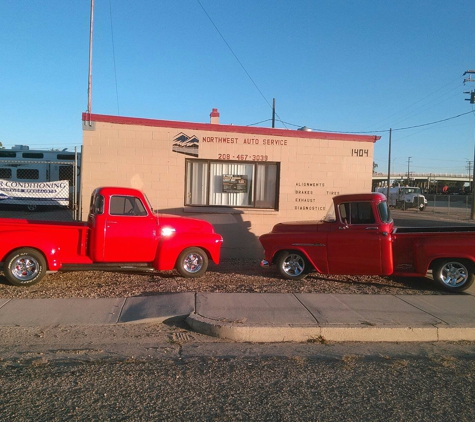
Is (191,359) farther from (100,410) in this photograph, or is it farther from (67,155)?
(67,155)

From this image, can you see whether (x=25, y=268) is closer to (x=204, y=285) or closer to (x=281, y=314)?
(x=204, y=285)

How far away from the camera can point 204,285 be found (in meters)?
8.69

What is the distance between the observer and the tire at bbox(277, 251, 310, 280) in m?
9.23

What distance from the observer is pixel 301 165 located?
1249 cm

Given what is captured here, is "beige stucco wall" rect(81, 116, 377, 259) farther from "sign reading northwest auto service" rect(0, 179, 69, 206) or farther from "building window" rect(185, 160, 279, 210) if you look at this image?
"sign reading northwest auto service" rect(0, 179, 69, 206)

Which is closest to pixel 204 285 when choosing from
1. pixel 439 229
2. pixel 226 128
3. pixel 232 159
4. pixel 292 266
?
pixel 292 266

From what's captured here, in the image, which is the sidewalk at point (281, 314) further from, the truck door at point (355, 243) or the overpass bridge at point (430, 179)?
the overpass bridge at point (430, 179)

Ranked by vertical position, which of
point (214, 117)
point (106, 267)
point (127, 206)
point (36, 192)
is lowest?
point (106, 267)

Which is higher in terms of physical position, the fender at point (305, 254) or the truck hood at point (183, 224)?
the truck hood at point (183, 224)

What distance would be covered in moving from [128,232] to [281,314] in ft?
12.0

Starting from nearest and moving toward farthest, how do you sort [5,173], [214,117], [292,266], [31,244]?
[31,244]
[292,266]
[214,117]
[5,173]

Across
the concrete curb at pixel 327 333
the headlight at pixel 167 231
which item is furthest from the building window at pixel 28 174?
the concrete curb at pixel 327 333

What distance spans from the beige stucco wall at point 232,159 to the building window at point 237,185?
25 cm

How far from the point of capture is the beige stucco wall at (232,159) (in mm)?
11672
